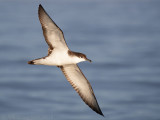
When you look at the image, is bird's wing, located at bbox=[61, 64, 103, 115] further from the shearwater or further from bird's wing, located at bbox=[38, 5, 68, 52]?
bird's wing, located at bbox=[38, 5, 68, 52]

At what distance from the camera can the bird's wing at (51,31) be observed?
762 centimetres

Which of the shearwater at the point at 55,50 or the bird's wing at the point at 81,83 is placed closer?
the shearwater at the point at 55,50

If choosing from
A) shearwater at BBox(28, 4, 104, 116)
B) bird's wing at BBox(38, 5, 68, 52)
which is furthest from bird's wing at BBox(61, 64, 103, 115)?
bird's wing at BBox(38, 5, 68, 52)

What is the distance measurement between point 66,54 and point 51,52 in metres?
0.34

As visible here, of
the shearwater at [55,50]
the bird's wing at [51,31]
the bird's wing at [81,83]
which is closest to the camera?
the bird's wing at [51,31]

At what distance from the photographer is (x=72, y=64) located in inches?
343

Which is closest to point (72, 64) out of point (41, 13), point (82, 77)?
point (82, 77)

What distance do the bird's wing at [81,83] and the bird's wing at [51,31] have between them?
80 cm

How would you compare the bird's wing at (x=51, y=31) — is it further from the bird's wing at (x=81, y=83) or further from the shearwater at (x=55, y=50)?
the bird's wing at (x=81, y=83)

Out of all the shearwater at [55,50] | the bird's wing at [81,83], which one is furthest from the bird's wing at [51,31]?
the bird's wing at [81,83]

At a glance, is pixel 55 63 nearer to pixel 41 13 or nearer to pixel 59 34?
pixel 59 34

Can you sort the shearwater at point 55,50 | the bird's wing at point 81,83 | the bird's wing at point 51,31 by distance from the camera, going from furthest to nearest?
1. the bird's wing at point 81,83
2. the shearwater at point 55,50
3. the bird's wing at point 51,31

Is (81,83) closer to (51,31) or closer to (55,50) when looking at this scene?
(55,50)

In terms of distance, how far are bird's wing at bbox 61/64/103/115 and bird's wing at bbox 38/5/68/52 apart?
80cm
